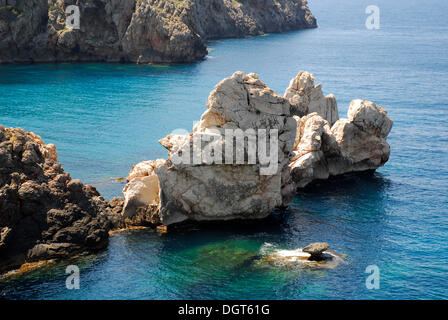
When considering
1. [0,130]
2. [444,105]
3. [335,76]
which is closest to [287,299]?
[0,130]

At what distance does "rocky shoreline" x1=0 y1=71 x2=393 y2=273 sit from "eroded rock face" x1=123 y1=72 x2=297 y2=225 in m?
0.09

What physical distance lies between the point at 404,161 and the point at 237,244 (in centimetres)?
3235

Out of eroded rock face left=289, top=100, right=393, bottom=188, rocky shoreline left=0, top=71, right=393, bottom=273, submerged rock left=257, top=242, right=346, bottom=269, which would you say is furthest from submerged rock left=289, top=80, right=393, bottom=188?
submerged rock left=257, top=242, right=346, bottom=269

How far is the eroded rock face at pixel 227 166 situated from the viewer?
169 feet

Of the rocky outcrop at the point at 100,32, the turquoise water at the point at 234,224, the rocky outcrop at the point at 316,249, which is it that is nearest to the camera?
the turquoise water at the point at 234,224

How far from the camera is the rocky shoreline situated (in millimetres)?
45688

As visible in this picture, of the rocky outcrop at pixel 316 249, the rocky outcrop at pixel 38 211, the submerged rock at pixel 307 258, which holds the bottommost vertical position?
the submerged rock at pixel 307 258

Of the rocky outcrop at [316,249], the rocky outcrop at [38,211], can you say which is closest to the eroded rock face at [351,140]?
the rocky outcrop at [316,249]

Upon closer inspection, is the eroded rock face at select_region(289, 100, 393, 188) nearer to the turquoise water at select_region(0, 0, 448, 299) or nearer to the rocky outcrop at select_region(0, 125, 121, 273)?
the turquoise water at select_region(0, 0, 448, 299)

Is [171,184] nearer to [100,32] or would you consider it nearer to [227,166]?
[227,166]

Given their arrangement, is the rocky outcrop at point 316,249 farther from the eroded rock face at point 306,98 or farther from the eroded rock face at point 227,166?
the eroded rock face at point 306,98

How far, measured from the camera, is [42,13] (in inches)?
5428

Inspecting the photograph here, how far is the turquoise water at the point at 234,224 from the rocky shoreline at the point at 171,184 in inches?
81.0

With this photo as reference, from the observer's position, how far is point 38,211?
46.5 m
